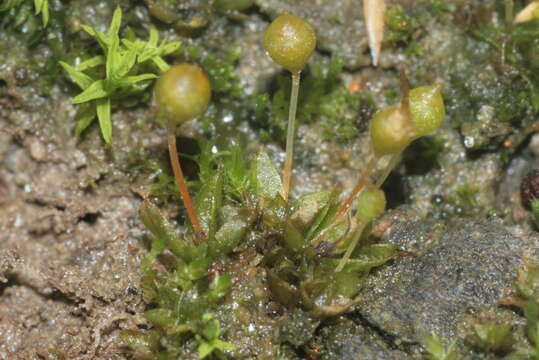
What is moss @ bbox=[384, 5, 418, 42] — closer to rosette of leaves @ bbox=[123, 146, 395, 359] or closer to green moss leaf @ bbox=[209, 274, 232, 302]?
rosette of leaves @ bbox=[123, 146, 395, 359]

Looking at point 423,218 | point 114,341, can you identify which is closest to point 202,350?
point 114,341

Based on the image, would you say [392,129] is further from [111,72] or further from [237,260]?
[111,72]

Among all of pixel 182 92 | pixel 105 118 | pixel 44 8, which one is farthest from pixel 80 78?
pixel 182 92

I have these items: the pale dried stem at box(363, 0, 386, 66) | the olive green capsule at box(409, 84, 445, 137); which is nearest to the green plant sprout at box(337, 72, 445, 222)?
the olive green capsule at box(409, 84, 445, 137)

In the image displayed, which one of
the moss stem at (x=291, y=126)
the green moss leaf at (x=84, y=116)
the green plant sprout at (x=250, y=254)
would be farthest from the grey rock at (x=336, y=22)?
the green moss leaf at (x=84, y=116)

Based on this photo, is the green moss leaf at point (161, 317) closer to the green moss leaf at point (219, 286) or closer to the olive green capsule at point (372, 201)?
the green moss leaf at point (219, 286)
